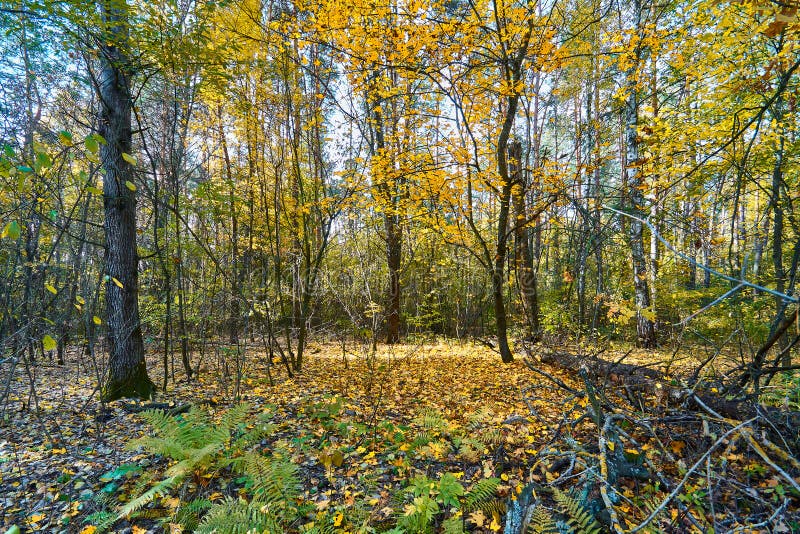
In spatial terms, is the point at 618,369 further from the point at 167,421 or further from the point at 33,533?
the point at 33,533

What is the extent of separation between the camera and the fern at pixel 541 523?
187cm

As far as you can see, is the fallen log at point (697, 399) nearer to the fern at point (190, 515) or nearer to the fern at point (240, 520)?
the fern at point (240, 520)

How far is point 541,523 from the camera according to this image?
192cm

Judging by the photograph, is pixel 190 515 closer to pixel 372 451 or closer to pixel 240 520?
pixel 240 520

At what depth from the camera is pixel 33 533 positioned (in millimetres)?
2246

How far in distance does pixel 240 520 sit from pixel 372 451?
142 centimetres

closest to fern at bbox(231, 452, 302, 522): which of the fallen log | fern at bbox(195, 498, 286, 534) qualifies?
fern at bbox(195, 498, 286, 534)

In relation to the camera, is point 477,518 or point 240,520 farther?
point 477,518

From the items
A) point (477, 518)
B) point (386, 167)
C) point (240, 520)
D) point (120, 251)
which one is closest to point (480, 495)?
point (477, 518)

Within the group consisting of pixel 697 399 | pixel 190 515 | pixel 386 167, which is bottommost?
pixel 190 515

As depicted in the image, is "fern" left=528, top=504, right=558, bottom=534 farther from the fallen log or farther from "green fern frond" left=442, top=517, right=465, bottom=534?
the fallen log

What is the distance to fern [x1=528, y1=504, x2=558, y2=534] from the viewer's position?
6.15ft

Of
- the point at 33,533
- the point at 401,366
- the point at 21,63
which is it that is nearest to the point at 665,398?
the point at 401,366

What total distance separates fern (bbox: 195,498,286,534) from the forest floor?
0.40 metres
